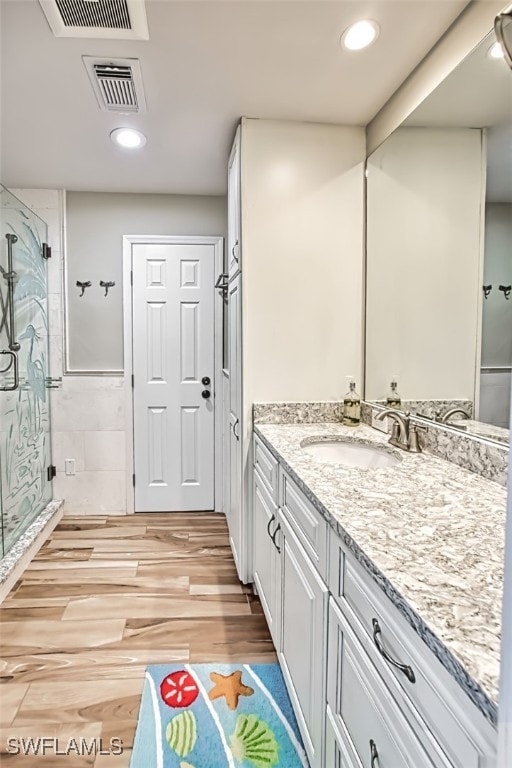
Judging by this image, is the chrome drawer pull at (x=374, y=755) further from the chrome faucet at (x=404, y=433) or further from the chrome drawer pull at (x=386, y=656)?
the chrome faucet at (x=404, y=433)

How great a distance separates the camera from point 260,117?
212cm

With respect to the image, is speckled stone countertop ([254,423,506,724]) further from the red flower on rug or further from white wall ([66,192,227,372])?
white wall ([66,192,227,372])

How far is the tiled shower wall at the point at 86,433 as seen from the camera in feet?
10.7

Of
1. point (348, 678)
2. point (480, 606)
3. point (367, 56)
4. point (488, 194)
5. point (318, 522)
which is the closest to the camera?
point (480, 606)

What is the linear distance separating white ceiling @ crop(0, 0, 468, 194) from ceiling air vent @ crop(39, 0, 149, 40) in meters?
0.04

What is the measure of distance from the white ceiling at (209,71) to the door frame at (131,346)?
0.73 metres

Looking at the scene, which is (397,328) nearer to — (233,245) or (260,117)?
(233,245)

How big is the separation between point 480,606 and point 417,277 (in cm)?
143

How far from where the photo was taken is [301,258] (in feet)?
7.27

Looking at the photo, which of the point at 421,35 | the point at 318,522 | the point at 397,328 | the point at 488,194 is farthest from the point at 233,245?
the point at 318,522

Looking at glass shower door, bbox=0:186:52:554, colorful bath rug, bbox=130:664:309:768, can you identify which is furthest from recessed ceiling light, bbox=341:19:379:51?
colorful bath rug, bbox=130:664:309:768

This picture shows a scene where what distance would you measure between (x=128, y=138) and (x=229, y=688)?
2.58m

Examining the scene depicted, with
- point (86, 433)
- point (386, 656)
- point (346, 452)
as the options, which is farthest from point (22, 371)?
point (386, 656)

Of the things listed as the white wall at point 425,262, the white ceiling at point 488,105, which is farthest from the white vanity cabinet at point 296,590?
the white ceiling at point 488,105
